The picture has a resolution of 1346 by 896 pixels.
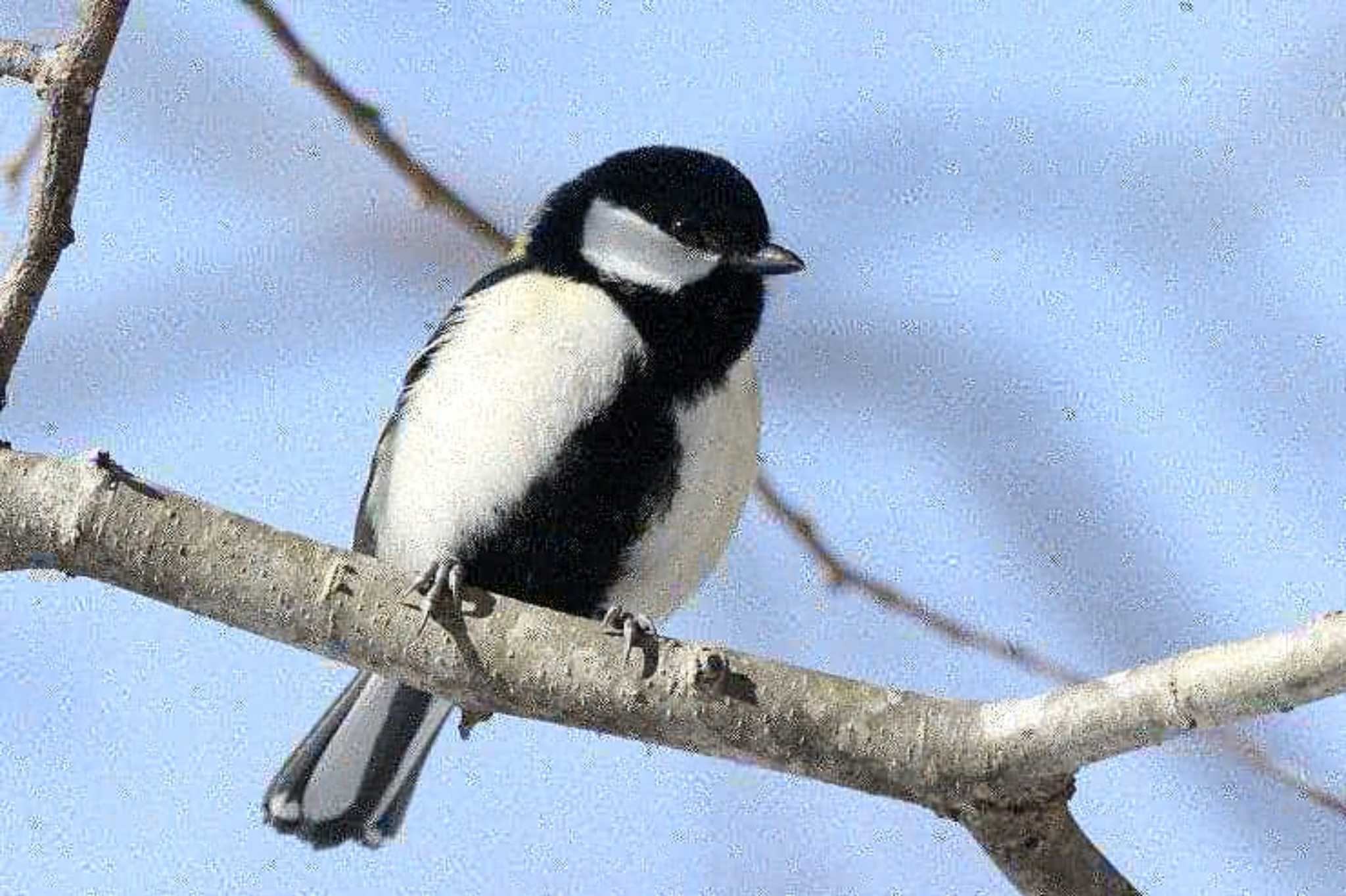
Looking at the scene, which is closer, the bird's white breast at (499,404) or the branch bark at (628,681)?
the branch bark at (628,681)

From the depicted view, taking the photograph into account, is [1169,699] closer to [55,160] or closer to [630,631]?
[630,631]

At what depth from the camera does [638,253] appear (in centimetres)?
275

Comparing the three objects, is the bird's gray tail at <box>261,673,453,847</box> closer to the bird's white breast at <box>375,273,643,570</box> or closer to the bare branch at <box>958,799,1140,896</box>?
the bird's white breast at <box>375,273,643,570</box>

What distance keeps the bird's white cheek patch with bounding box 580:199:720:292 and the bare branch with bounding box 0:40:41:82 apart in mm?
1014

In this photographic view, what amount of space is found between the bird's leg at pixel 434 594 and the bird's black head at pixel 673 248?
29.1 inches

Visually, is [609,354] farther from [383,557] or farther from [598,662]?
[598,662]

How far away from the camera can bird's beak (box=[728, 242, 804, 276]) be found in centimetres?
275

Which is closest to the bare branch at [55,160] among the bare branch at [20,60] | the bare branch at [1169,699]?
the bare branch at [20,60]

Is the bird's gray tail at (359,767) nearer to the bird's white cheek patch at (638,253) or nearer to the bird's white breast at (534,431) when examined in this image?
the bird's white breast at (534,431)

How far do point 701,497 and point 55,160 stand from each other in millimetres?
1118

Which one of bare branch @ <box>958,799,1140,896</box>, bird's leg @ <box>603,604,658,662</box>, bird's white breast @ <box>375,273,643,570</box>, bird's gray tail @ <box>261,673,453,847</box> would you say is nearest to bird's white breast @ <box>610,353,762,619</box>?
bird's white breast @ <box>375,273,643,570</box>

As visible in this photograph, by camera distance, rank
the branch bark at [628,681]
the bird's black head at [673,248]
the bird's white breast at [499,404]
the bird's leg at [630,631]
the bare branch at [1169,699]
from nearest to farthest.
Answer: the bare branch at [1169,699] → the branch bark at [628,681] → the bird's leg at [630,631] → the bird's white breast at [499,404] → the bird's black head at [673,248]

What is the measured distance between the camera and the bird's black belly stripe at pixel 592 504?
8.50 feet

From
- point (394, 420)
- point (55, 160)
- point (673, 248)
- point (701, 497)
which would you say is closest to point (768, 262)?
point (673, 248)
